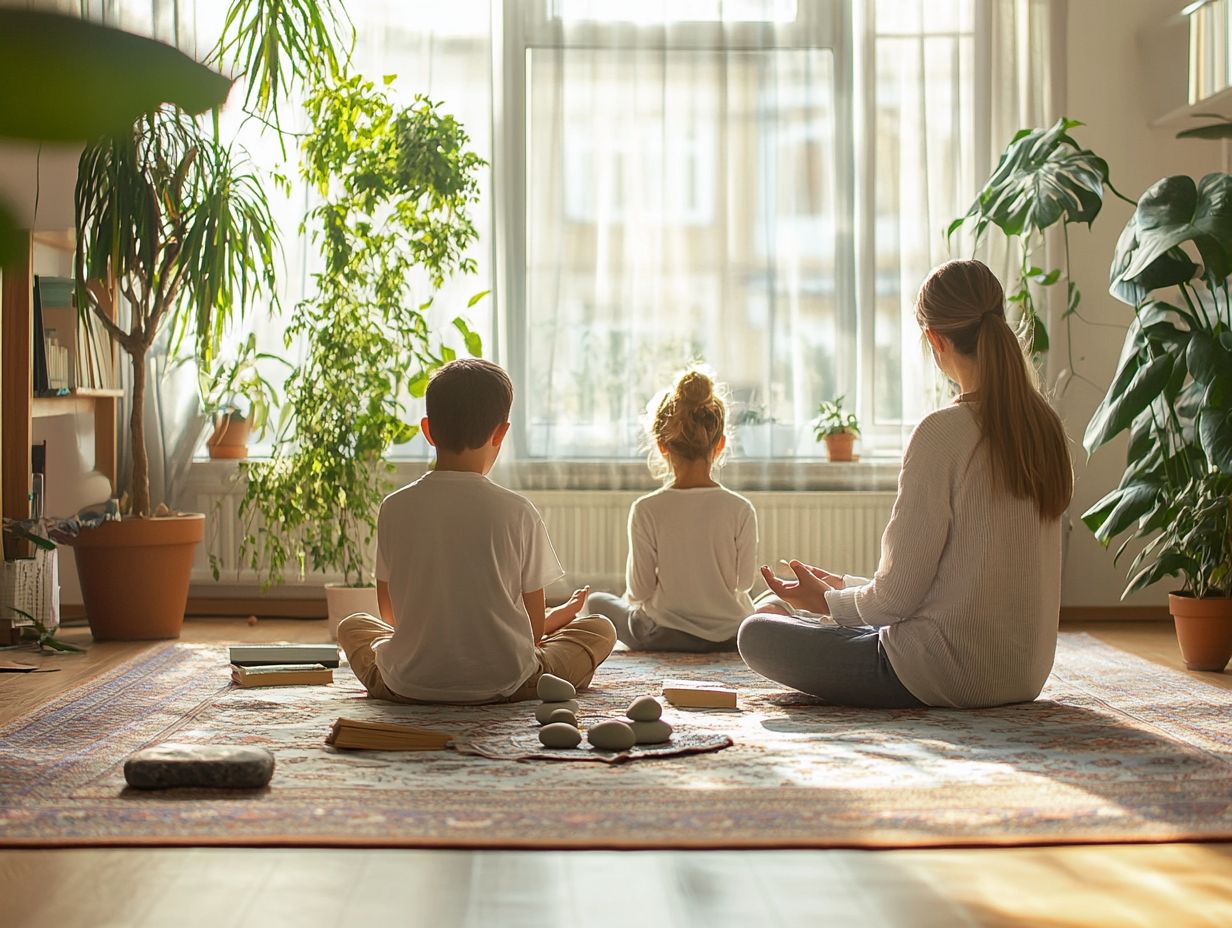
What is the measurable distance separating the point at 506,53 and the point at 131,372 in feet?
5.36

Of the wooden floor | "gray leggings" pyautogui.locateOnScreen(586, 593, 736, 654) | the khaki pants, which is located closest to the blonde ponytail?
"gray leggings" pyautogui.locateOnScreen(586, 593, 736, 654)

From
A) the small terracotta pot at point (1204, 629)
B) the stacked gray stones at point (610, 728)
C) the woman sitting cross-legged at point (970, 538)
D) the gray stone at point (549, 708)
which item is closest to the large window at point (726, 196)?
the small terracotta pot at point (1204, 629)

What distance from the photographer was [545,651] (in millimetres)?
2787

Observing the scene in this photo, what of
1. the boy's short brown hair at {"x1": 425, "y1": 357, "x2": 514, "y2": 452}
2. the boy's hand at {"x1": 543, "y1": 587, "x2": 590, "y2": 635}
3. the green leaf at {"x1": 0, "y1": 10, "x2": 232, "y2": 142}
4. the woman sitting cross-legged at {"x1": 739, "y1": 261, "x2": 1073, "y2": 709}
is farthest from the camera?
the boy's hand at {"x1": 543, "y1": 587, "x2": 590, "y2": 635}

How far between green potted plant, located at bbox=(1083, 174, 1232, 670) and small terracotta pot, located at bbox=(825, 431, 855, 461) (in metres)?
1.09

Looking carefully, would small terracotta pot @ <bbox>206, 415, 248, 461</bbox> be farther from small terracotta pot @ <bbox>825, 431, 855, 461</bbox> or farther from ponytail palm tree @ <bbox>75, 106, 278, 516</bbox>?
small terracotta pot @ <bbox>825, 431, 855, 461</bbox>

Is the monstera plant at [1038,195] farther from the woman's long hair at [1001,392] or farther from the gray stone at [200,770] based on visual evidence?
the gray stone at [200,770]

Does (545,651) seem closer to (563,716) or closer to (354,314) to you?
(563,716)

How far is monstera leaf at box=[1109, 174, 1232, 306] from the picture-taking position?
3.32 metres

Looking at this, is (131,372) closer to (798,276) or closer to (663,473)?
(663,473)

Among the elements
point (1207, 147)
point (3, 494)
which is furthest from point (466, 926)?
point (1207, 147)

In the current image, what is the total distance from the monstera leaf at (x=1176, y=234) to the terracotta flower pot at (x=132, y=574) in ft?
8.60

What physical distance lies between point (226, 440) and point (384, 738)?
262 centimetres

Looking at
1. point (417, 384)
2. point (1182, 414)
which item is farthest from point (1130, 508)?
point (417, 384)
